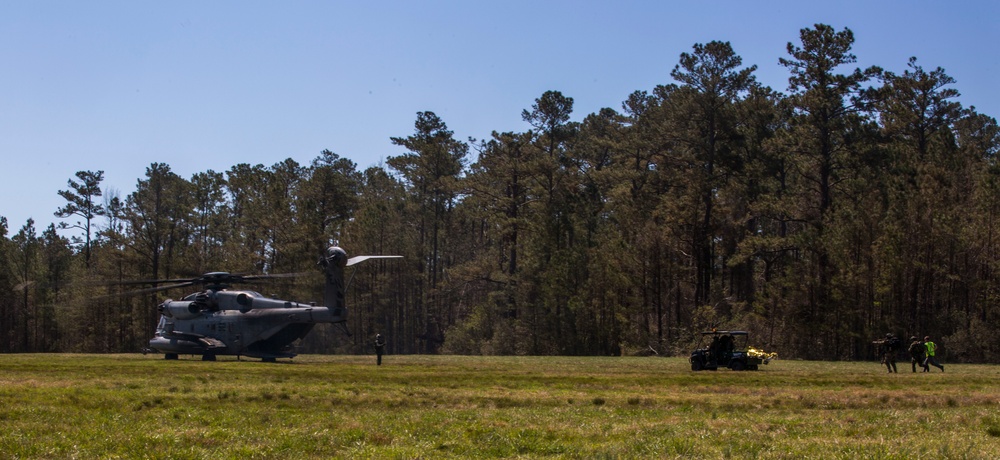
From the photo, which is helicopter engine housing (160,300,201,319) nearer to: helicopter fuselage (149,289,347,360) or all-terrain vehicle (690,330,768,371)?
helicopter fuselage (149,289,347,360)

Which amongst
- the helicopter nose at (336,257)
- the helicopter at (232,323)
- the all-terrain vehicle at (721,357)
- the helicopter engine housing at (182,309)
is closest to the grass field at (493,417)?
the all-terrain vehicle at (721,357)

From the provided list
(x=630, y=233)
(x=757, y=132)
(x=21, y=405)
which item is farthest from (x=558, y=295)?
(x=21, y=405)

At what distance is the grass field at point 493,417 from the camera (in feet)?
45.0

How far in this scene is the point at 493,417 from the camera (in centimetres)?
1831

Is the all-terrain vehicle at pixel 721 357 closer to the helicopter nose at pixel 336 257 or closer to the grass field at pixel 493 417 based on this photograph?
the grass field at pixel 493 417

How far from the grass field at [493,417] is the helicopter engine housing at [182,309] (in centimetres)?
1710

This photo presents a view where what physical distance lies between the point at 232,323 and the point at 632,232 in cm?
3428

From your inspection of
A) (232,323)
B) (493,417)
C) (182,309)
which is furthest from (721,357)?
(182,309)

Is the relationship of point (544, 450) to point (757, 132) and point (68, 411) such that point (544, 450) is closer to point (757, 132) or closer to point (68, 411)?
point (68, 411)

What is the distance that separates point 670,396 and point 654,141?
5061 cm

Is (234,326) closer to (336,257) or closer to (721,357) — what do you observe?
(336,257)

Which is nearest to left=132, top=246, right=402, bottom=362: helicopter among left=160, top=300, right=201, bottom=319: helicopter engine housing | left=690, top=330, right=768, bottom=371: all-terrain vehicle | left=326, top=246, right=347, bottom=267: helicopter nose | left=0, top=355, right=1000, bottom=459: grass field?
left=160, top=300, right=201, bottom=319: helicopter engine housing

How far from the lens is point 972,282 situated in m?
54.5

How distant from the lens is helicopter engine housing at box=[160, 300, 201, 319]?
4775 cm
